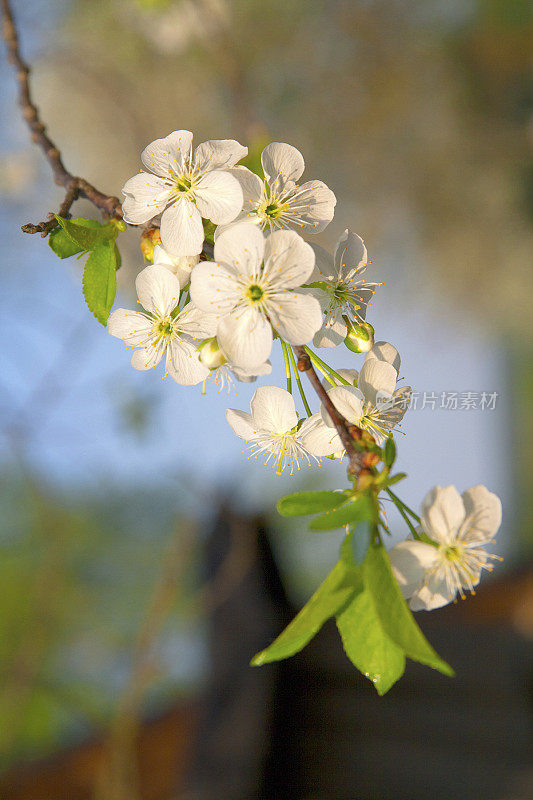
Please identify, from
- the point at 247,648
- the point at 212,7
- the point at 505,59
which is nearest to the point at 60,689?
the point at 247,648

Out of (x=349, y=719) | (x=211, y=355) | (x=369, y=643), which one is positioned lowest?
(x=349, y=719)

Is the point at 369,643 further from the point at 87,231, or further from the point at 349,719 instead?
the point at 349,719

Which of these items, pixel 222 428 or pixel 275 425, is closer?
pixel 275 425

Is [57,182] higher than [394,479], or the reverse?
[57,182]

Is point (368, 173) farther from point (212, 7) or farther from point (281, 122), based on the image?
point (212, 7)

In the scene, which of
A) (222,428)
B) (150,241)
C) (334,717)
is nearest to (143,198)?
(150,241)

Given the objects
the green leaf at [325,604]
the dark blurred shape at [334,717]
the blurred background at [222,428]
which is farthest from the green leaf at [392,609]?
the dark blurred shape at [334,717]

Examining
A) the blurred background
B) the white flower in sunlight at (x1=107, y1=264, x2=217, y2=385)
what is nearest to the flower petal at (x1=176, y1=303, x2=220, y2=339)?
the white flower in sunlight at (x1=107, y1=264, x2=217, y2=385)

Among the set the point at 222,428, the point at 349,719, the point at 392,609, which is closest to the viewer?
the point at 392,609
